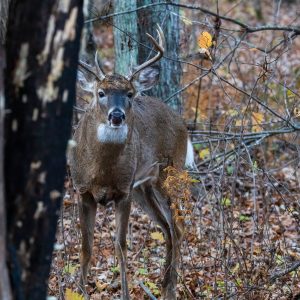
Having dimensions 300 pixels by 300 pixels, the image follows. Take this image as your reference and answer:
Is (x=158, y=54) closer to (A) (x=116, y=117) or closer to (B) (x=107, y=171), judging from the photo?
(A) (x=116, y=117)

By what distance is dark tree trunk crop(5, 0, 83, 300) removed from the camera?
11.6 ft

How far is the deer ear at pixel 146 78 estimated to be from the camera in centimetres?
731

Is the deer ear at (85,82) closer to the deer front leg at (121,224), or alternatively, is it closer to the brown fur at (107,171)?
the brown fur at (107,171)

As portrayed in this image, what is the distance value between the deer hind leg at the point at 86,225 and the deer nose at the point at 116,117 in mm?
794

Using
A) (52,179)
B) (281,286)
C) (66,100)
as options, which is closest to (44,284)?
(52,179)

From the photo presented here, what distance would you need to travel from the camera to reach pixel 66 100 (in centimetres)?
364

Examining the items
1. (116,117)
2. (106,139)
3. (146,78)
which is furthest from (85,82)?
(116,117)

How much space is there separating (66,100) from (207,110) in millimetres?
7355

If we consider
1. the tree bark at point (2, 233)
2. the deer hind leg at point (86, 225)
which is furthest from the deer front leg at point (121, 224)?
the tree bark at point (2, 233)

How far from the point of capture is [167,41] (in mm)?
8656

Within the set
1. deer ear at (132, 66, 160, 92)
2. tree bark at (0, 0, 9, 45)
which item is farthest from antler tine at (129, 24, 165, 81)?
tree bark at (0, 0, 9, 45)

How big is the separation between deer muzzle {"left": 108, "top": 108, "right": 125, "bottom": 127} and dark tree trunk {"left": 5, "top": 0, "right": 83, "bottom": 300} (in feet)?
9.27

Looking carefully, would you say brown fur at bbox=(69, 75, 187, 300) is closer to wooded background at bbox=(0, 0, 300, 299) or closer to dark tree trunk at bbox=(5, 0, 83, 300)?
wooded background at bbox=(0, 0, 300, 299)

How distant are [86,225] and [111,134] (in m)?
0.83
